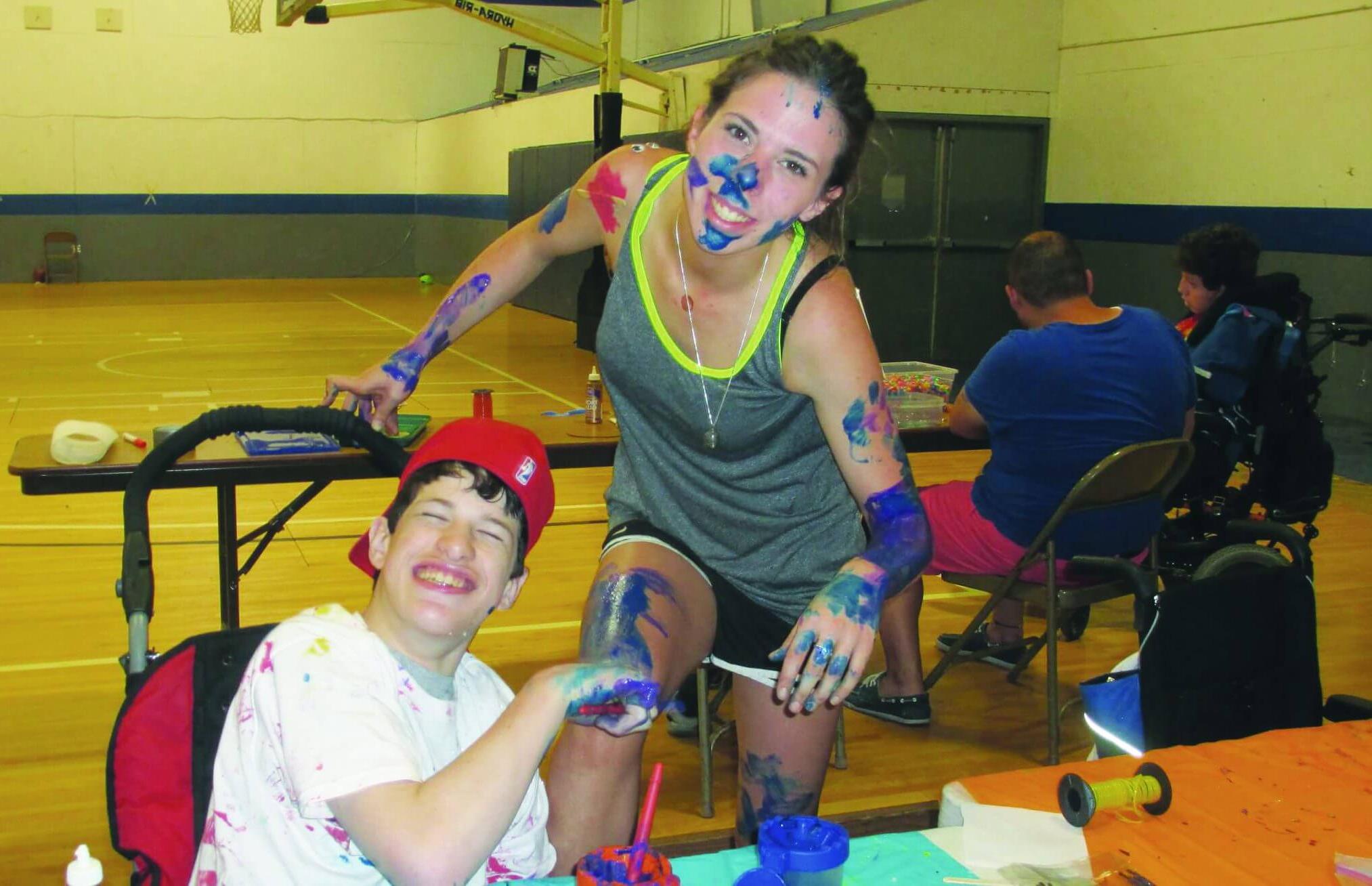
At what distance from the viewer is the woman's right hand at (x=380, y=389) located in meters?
2.45

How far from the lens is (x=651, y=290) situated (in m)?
2.26

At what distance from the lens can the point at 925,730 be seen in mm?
3828

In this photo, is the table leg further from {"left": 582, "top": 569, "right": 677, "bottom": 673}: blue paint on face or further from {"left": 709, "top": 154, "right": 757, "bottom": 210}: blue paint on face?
{"left": 709, "top": 154, "right": 757, "bottom": 210}: blue paint on face

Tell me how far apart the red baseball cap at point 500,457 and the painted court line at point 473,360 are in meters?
5.70

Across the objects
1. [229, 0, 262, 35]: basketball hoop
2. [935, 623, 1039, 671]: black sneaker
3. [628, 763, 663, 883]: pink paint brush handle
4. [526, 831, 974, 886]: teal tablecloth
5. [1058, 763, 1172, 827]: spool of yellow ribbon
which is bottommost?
[935, 623, 1039, 671]: black sneaker

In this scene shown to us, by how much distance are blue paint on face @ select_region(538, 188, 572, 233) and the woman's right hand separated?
389 mm

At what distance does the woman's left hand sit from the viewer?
177 centimetres

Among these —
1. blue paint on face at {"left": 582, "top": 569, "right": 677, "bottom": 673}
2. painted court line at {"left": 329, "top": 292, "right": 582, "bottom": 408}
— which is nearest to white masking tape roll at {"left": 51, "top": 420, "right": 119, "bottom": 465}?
blue paint on face at {"left": 582, "top": 569, "right": 677, "bottom": 673}

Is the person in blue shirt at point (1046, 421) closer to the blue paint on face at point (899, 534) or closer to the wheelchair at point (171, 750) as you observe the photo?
the blue paint on face at point (899, 534)

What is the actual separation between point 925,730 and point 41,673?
107 inches

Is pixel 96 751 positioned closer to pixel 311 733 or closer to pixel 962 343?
pixel 311 733

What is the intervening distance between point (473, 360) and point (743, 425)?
9.63m

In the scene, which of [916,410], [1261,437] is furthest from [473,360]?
[916,410]

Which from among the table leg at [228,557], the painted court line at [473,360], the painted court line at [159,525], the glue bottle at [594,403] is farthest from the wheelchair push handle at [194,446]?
the painted court line at [473,360]
